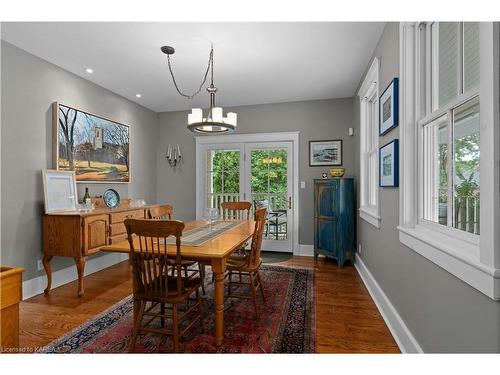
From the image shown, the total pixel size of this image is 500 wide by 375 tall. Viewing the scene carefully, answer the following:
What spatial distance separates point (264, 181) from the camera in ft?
15.5

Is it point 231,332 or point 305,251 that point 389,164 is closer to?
point 231,332

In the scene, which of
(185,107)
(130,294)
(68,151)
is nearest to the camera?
(130,294)

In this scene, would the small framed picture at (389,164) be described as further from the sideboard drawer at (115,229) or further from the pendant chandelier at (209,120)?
the sideboard drawer at (115,229)

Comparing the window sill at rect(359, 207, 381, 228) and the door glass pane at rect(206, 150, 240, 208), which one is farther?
the door glass pane at rect(206, 150, 240, 208)

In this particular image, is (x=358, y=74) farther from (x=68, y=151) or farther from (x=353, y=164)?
(x=68, y=151)

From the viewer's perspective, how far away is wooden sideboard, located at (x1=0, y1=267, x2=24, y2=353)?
1.16 metres

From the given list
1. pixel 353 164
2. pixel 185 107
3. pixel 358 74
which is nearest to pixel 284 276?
pixel 353 164

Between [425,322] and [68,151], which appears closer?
[425,322]

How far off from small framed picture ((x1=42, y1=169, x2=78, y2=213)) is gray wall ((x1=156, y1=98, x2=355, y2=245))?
2.01m

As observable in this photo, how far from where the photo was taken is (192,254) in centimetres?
180

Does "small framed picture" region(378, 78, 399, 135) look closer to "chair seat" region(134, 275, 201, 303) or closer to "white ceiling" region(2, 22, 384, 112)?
"white ceiling" region(2, 22, 384, 112)

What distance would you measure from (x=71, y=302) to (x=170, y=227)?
75.9 inches

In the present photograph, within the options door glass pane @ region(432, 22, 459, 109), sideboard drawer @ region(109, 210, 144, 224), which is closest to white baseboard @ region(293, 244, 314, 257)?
sideboard drawer @ region(109, 210, 144, 224)

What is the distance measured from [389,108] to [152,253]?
2.24m
